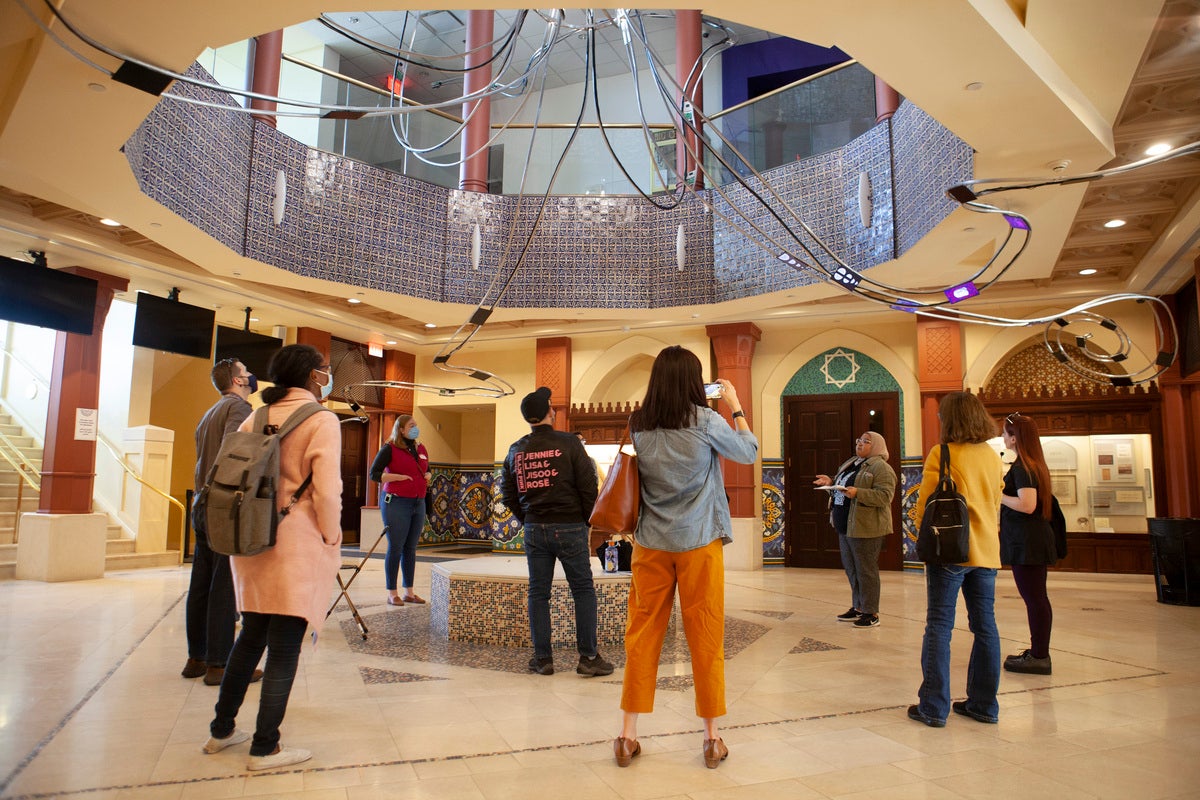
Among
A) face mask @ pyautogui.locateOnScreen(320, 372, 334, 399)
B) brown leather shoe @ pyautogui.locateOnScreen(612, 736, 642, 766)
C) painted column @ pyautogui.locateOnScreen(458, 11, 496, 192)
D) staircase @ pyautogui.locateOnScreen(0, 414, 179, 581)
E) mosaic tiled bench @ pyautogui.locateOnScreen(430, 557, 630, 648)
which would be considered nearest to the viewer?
brown leather shoe @ pyautogui.locateOnScreen(612, 736, 642, 766)

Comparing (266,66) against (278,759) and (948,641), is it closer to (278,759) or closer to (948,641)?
(278,759)

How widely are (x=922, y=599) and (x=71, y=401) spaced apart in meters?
8.82

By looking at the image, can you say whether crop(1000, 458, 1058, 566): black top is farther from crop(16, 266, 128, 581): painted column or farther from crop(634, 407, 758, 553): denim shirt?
crop(16, 266, 128, 581): painted column

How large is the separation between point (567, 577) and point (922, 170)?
516 centimetres

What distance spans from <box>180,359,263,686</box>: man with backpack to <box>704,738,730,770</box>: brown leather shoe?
2310 mm

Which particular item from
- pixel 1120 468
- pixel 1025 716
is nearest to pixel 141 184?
pixel 1025 716

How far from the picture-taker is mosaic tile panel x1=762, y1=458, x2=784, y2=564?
10.7m

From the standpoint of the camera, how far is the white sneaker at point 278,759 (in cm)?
254

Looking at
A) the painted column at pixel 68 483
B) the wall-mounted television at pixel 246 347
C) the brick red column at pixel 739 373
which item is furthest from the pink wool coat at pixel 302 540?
the brick red column at pixel 739 373

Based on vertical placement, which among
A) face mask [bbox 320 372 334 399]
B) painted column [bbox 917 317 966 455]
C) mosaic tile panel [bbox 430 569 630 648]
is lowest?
mosaic tile panel [bbox 430 569 630 648]

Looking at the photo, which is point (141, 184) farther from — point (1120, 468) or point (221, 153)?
point (1120, 468)

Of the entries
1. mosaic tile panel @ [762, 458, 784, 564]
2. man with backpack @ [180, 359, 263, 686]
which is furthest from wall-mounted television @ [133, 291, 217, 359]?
mosaic tile panel @ [762, 458, 784, 564]

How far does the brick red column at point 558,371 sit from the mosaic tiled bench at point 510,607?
6.83 meters

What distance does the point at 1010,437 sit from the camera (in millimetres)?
4027
